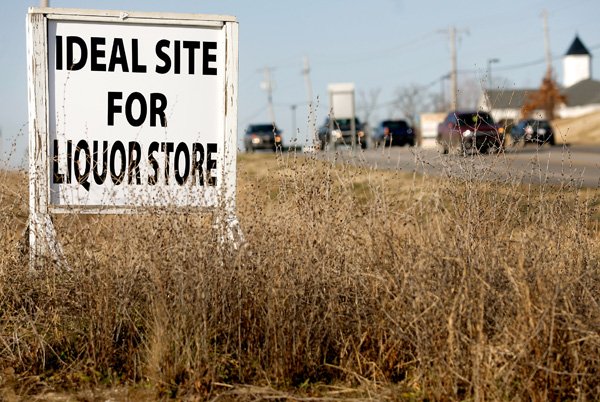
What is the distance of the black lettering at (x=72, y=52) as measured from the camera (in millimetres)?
7902

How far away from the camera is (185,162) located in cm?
806

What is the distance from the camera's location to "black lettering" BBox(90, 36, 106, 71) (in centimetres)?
793

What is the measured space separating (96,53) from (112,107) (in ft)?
1.40

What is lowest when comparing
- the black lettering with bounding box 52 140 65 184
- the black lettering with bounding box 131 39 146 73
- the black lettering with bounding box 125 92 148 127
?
the black lettering with bounding box 52 140 65 184

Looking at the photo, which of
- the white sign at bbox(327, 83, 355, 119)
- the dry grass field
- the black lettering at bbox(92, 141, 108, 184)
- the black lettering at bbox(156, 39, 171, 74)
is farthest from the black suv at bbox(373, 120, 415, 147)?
the dry grass field

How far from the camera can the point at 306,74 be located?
258 feet

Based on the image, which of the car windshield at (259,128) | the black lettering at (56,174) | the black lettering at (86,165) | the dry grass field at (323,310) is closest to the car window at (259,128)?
the car windshield at (259,128)

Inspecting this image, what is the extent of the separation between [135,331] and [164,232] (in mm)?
606

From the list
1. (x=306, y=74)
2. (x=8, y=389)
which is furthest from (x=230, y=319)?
(x=306, y=74)

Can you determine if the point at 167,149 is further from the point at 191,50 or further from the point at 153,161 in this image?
the point at 191,50

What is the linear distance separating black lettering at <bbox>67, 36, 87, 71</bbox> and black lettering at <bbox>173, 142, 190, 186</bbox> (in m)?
0.97

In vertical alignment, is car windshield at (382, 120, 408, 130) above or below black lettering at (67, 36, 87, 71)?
below

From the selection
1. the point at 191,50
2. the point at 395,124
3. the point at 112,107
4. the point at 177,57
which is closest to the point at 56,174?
the point at 112,107

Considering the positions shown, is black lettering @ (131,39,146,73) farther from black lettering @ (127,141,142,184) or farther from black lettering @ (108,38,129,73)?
black lettering @ (127,141,142,184)
